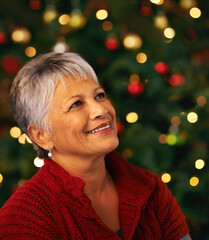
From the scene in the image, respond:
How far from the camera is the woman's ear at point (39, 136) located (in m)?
1.11

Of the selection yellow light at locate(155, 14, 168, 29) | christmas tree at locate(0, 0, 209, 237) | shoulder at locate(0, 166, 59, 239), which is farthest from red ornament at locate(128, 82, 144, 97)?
shoulder at locate(0, 166, 59, 239)

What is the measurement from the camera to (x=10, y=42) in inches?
67.8

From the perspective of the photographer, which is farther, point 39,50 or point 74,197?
point 39,50

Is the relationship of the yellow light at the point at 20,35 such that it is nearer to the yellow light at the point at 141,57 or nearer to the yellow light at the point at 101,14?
the yellow light at the point at 101,14

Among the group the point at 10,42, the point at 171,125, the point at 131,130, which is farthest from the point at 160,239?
the point at 10,42

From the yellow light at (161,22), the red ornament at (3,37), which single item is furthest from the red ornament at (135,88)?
the red ornament at (3,37)

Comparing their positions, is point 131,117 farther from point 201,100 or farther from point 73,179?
point 73,179

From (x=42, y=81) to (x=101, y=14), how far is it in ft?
2.77

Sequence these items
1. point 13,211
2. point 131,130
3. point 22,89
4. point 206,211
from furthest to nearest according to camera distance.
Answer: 1. point 206,211
2. point 131,130
3. point 22,89
4. point 13,211

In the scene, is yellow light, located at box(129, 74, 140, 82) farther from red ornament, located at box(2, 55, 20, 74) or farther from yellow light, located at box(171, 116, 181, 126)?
red ornament, located at box(2, 55, 20, 74)

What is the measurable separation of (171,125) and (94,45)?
63 centimetres

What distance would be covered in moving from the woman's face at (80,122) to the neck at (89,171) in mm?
45

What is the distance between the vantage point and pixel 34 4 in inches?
68.7

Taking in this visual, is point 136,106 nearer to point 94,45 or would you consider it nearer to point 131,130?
point 131,130
